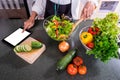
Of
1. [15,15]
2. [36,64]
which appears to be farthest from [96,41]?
[15,15]

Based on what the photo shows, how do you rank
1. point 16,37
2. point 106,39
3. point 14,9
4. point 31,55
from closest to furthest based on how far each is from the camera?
Result: point 106,39 → point 31,55 → point 16,37 → point 14,9

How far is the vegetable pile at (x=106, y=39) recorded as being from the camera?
0.73 m

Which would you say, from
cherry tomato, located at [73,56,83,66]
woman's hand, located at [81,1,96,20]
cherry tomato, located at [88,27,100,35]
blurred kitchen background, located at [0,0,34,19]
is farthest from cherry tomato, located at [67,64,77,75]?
blurred kitchen background, located at [0,0,34,19]

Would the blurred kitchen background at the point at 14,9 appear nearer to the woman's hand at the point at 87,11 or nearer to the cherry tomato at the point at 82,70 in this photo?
the woman's hand at the point at 87,11

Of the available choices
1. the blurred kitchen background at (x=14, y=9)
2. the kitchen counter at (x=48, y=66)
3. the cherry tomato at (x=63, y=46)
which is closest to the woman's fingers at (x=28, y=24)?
the kitchen counter at (x=48, y=66)

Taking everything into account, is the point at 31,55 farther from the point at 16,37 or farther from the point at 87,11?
the point at 87,11

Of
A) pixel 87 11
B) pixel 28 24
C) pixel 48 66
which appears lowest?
pixel 48 66

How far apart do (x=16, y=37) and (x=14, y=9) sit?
31.8 inches

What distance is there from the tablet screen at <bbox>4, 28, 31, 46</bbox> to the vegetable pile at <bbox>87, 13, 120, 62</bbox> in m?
0.48

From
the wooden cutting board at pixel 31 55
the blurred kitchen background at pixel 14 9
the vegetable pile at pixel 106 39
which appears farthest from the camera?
the blurred kitchen background at pixel 14 9

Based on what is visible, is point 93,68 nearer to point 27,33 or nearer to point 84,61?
point 84,61

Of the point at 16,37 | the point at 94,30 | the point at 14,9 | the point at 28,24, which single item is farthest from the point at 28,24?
the point at 14,9

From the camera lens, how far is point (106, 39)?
0.74 m

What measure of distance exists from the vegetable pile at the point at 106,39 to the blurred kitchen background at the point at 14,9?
3.40 feet
